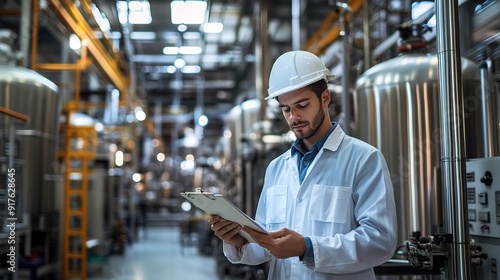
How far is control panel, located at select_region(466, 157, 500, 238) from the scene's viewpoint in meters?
2.54

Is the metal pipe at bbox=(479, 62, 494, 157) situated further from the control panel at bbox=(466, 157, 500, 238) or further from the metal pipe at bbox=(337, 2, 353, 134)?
the metal pipe at bbox=(337, 2, 353, 134)

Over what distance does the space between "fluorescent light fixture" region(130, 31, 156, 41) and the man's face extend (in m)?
7.30

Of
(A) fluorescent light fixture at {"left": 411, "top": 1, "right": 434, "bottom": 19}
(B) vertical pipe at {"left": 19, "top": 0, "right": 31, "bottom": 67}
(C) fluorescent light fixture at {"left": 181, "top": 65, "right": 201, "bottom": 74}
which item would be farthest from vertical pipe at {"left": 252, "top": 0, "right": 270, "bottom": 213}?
(C) fluorescent light fixture at {"left": 181, "top": 65, "right": 201, "bottom": 74}

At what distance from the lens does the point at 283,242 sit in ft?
5.10

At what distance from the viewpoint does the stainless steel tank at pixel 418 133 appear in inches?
132

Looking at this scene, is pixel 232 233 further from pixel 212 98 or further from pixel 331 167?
pixel 212 98

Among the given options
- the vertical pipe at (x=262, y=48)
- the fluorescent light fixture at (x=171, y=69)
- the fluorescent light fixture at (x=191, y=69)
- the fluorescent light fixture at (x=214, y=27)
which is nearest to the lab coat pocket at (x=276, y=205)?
the vertical pipe at (x=262, y=48)

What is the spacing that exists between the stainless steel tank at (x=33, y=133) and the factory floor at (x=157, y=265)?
7.26ft

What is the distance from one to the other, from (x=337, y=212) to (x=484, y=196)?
4.27 ft

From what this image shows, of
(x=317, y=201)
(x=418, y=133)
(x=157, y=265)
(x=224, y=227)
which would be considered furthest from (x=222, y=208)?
(x=157, y=265)

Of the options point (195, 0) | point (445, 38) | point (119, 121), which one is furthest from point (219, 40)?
point (445, 38)

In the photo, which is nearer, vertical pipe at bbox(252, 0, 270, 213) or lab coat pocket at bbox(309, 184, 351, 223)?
lab coat pocket at bbox(309, 184, 351, 223)

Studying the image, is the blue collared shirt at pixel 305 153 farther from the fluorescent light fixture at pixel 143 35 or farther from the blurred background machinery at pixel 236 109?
the fluorescent light fixture at pixel 143 35

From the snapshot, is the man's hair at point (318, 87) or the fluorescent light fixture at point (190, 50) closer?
the man's hair at point (318, 87)
